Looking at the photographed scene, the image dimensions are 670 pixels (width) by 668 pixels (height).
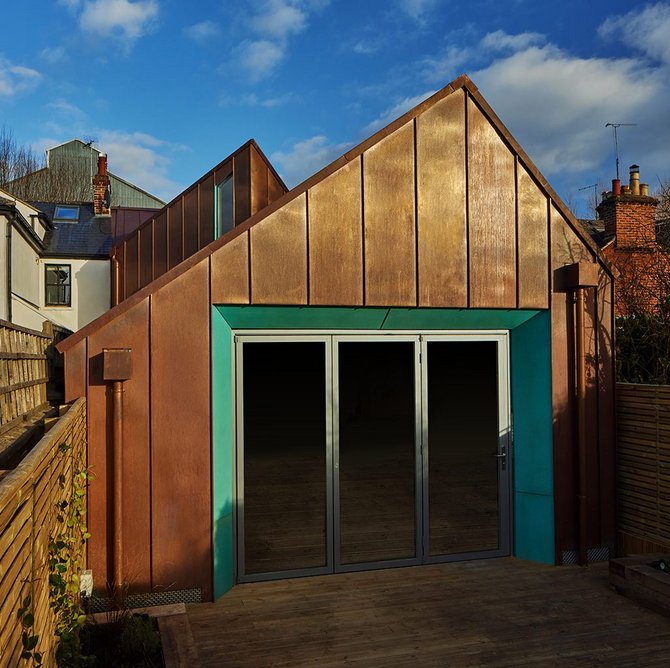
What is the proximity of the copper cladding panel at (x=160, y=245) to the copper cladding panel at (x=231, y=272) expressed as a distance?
3.97 m

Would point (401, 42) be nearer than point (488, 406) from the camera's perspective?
No

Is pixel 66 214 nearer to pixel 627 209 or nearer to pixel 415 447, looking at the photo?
pixel 627 209

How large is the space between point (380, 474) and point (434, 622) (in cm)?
496

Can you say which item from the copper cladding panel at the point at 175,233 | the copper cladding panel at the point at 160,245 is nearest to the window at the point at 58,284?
the copper cladding panel at the point at 160,245

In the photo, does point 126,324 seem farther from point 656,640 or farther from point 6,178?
point 6,178

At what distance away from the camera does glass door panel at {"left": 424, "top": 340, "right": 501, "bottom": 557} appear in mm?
5523

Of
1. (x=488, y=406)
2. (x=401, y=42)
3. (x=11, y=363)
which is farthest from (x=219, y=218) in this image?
(x=401, y=42)

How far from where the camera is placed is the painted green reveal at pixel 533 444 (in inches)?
205

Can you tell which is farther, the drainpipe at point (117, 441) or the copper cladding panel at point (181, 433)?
the copper cladding panel at point (181, 433)

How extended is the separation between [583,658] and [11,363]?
3.70 metres

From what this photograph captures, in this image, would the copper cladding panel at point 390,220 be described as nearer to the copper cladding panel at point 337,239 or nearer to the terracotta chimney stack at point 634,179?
the copper cladding panel at point 337,239

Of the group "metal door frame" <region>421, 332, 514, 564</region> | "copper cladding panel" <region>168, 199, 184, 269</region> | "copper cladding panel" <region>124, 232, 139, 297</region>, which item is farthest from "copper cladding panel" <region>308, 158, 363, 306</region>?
"copper cladding panel" <region>124, 232, 139, 297</region>

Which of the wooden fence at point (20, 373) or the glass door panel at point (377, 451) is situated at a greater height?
the wooden fence at point (20, 373)

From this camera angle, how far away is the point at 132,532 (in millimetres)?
4215
